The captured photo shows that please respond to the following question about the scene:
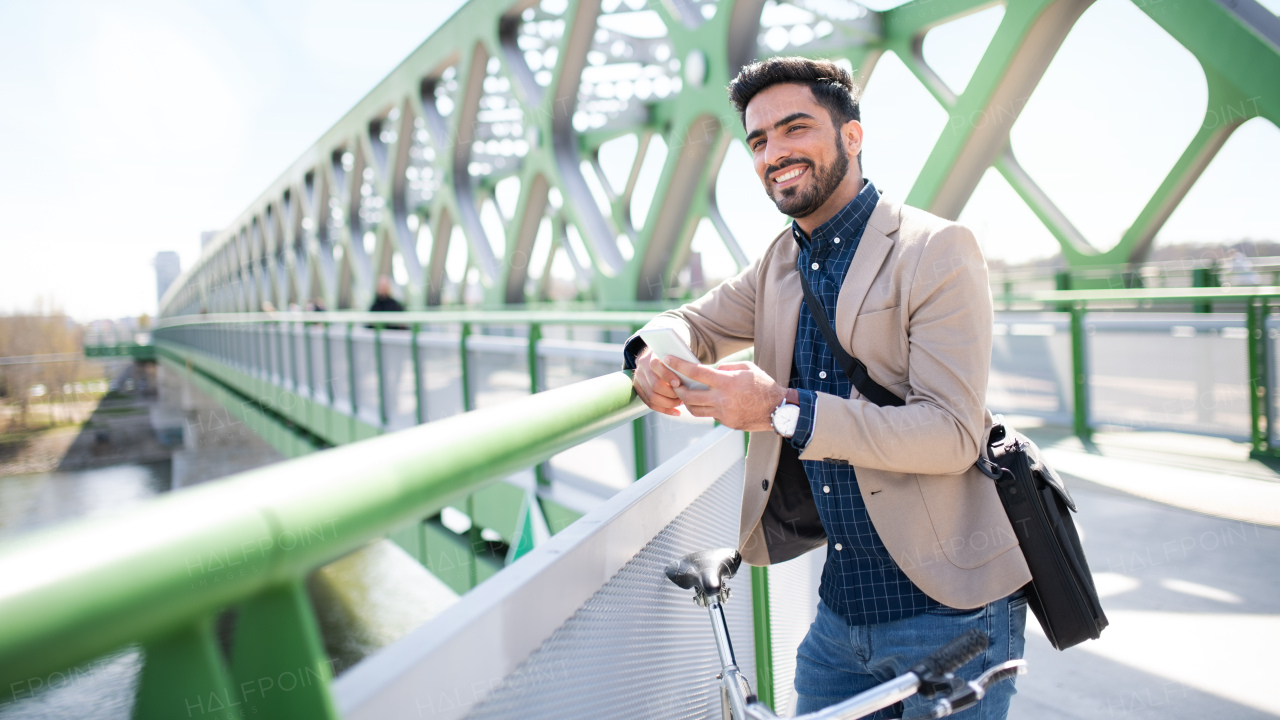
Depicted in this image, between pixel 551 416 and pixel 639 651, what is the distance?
52cm

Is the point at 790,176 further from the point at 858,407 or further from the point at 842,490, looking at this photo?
the point at 842,490

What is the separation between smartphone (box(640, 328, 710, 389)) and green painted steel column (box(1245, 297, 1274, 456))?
513 centimetres

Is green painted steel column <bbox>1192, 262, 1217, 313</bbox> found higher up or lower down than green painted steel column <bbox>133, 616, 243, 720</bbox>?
→ higher up

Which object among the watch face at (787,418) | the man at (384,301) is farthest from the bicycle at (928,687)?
the man at (384,301)

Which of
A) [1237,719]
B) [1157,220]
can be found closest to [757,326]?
[1237,719]

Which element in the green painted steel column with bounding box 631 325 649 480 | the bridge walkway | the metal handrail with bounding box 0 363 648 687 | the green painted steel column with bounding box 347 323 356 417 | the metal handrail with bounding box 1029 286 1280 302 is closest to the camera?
the metal handrail with bounding box 0 363 648 687

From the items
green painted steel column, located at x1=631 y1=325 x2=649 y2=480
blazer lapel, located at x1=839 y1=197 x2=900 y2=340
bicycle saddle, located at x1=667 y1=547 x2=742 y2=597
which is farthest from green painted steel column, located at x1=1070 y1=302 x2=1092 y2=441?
bicycle saddle, located at x1=667 y1=547 x2=742 y2=597

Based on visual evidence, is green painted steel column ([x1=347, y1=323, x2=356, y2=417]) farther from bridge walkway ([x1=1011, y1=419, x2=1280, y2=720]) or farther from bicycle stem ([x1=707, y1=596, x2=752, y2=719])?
bicycle stem ([x1=707, y1=596, x2=752, y2=719])

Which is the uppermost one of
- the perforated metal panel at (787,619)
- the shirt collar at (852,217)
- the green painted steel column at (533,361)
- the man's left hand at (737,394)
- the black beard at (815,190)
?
the black beard at (815,190)

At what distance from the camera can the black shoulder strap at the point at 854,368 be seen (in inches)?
54.3

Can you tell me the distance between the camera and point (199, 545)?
0.51 m

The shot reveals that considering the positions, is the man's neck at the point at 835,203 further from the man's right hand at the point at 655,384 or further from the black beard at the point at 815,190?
the man's right hand at the point at 655,384

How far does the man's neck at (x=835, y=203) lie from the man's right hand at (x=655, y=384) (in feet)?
1.42

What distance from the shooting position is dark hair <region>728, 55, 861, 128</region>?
1.52 m
